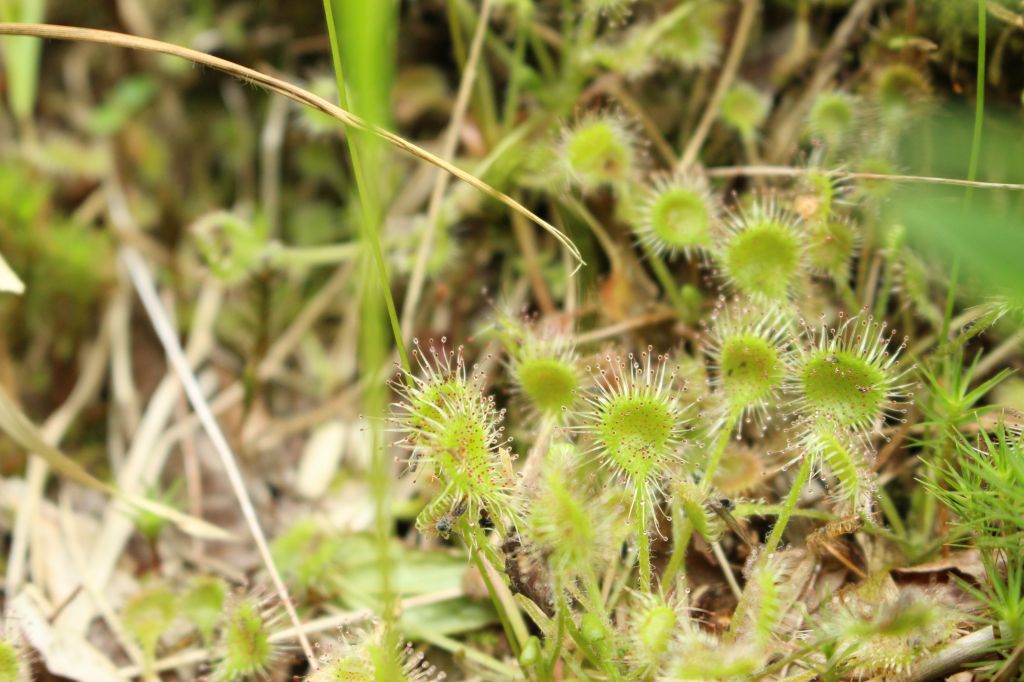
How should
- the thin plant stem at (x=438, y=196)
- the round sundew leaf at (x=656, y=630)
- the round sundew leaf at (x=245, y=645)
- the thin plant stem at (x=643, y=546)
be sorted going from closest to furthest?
the round sundew leaf at (x=656, y=630)
the thin plant stem at (x=643, y=546)
the round sundew leaf at (x=245, y=645)
the thin plant stem at (x=438, y=196)

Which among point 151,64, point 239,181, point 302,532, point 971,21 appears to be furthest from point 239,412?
point 971,21

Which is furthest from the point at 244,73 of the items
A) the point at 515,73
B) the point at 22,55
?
the point at 22,55

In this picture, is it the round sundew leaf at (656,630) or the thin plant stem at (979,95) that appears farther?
the thin plant stem at (979,95)

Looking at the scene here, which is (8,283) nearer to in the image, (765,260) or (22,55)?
(22,55)

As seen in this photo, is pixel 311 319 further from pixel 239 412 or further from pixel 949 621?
pixel 949 621

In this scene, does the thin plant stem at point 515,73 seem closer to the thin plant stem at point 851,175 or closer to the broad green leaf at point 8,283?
the thin plant stem at point 851,175

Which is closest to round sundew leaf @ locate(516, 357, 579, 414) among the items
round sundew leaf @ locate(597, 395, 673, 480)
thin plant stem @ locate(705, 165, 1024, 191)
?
round sundew leaf @ locate(597, 395, 673, 480)

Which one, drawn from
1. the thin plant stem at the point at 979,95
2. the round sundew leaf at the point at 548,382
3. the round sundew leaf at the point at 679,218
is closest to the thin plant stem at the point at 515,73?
the round sundew leaf at the point at 679,218

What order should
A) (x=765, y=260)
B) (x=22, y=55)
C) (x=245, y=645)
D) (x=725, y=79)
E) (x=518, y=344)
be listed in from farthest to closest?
(x=22, y=55) < (x=725, y=79) < (x=518, y=344) < (x=765, y=260) < (x=245, y=645)
